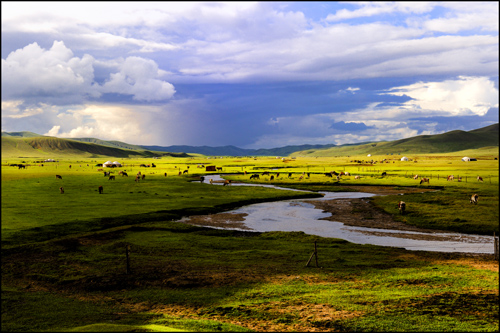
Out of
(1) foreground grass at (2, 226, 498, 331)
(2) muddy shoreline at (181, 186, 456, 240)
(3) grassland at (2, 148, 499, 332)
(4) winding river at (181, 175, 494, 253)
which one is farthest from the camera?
(2) muddy shoreline at (181, 186, 456, 240)

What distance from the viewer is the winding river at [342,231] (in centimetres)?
3319

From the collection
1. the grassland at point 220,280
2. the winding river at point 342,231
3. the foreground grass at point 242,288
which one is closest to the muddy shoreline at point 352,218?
the winding river at point 342,231

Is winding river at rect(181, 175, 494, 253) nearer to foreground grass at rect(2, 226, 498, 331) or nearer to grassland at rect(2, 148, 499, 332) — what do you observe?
Answer: grassland at rect(2, 148, 499, 332)

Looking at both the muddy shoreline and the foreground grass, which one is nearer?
the foreground grass

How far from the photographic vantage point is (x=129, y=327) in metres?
13.9

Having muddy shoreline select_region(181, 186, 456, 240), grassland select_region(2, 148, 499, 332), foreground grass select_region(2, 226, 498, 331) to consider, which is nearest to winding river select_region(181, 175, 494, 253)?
muddy shoreline select_region(181, 186, 456, 240)

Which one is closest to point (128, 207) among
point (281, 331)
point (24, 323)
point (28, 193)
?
point (28, 193)

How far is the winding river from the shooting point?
33.2 meters

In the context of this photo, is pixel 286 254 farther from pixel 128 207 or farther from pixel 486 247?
pixel 128 207

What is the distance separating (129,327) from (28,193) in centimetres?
5598

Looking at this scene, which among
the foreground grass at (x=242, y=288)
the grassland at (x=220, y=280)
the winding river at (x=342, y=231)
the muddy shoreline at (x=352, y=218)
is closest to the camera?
the foreground grass at (x=242, y=288)

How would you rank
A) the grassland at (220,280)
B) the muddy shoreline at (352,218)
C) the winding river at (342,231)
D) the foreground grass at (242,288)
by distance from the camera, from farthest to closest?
the muddy shoreline at (352,218) < the winding river at (342,231) < the grassland at (220,280) < the foreground grass at (242,288)

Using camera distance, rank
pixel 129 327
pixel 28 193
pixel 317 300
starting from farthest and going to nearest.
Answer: pixel 28 193
pixel 317 300
pixel 129 327

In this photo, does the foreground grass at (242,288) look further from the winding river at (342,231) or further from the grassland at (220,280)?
the winding river at (342,231)
